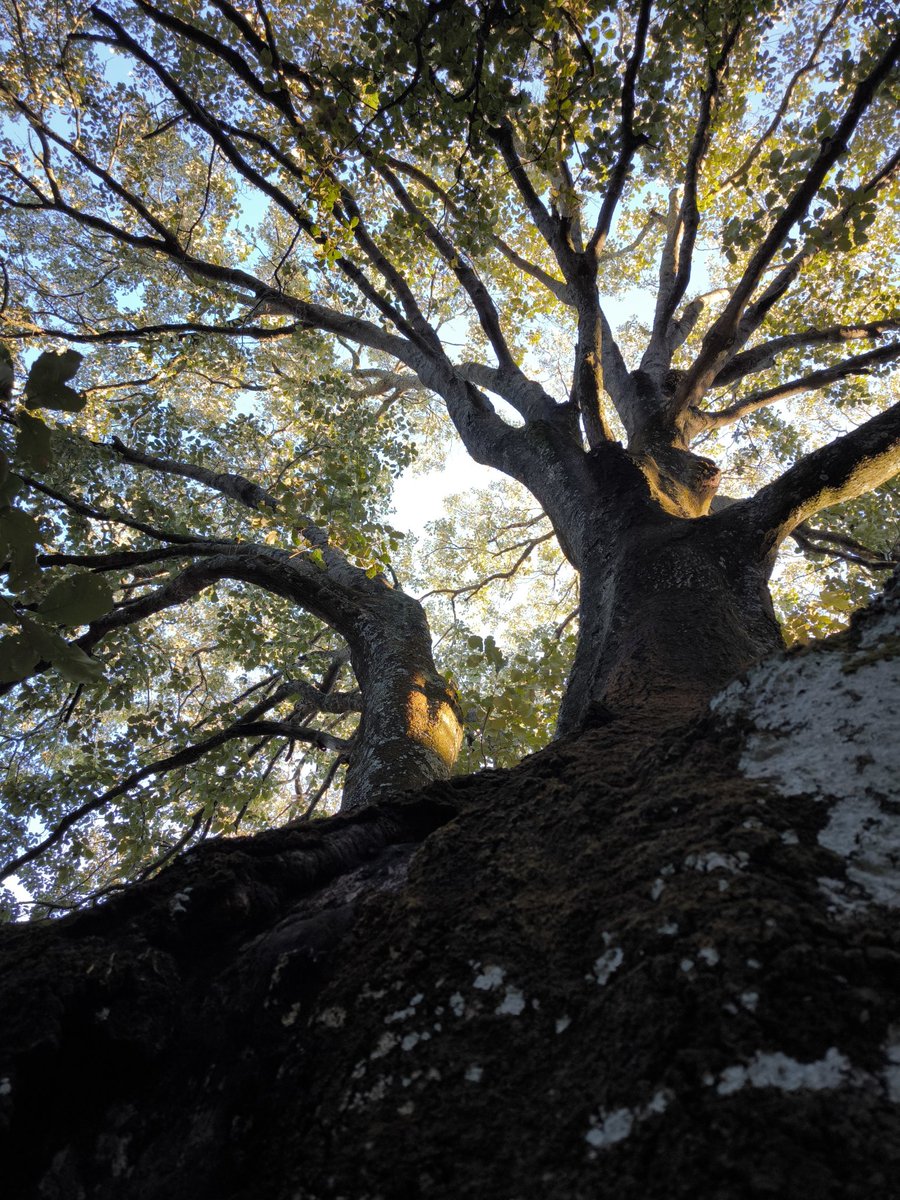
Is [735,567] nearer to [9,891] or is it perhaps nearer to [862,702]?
[862,702]

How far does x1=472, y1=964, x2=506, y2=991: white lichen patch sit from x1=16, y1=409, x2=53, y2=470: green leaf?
111 cm

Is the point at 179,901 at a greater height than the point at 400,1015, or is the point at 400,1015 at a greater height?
the point at 179,901

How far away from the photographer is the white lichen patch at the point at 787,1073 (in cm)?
56

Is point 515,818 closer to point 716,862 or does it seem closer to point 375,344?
point 716,862

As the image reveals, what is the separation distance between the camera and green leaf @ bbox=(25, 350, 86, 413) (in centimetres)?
106

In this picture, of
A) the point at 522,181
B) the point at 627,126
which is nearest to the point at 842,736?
the point at 627,126

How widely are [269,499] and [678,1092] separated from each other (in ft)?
15.5

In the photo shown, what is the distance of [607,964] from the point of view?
0.81 metres

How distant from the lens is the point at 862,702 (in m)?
0.98

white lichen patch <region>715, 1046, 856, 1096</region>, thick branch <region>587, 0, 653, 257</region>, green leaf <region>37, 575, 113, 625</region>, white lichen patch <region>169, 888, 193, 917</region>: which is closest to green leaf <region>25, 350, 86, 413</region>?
green leaf <region>37, 575, 113, 625</region>

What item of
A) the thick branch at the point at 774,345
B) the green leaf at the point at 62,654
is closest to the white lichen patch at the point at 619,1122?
the green leaf at the point at 62,654

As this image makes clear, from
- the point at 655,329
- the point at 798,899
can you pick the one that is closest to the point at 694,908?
the point at 798,899

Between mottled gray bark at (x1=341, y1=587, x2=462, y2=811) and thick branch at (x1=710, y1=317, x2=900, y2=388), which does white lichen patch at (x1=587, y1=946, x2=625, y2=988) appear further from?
thick branch at (x1=710, y1=317, x2=900, y2=388)

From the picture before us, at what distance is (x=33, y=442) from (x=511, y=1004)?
1202 millimetres
